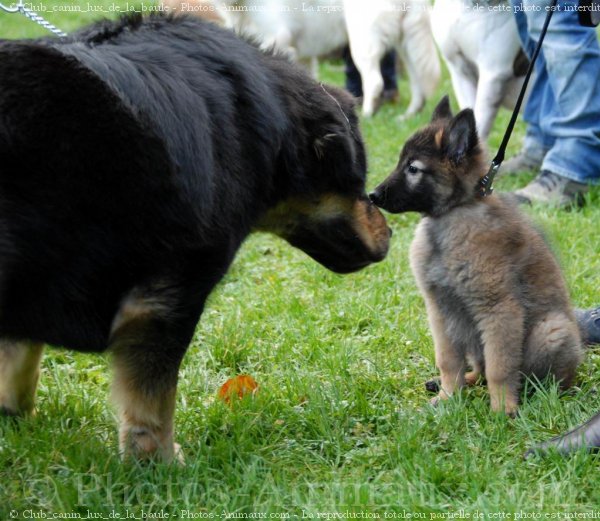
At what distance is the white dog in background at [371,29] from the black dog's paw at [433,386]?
5697 millimetres

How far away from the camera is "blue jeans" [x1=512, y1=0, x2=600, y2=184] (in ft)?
17.6

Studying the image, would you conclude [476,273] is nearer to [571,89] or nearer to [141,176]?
[141,176]

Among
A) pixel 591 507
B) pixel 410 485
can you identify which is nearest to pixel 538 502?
pixel 591 507

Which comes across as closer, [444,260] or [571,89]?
[444,260]

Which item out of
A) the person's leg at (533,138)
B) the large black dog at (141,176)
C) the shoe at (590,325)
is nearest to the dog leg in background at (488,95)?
the person's leg at (533,138)

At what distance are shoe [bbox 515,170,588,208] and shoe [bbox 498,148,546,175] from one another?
33.6 inches

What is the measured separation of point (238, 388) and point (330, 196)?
83 centimetres

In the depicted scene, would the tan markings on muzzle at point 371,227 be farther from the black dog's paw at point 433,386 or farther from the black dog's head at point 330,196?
the black dog's paw at point 433,386

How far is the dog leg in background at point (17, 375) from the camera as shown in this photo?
10.1ft

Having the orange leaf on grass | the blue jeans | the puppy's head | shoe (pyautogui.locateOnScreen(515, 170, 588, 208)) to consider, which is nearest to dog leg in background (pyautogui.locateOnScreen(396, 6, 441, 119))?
the blue jeans

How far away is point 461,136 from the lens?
3.34 m

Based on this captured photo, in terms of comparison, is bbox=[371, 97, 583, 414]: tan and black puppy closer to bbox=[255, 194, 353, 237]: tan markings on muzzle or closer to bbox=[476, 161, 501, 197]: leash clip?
bbox=[476, 161, 501, 197]: leash clip

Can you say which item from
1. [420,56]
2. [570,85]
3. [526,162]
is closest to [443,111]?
[570,85]

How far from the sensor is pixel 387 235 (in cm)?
329
